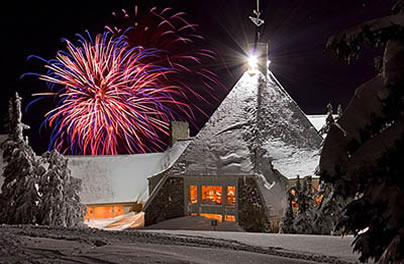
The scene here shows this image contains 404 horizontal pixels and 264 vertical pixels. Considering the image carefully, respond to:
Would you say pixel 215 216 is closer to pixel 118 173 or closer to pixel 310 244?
pixel 310 244

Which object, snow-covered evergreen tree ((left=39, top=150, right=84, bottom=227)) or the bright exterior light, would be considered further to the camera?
the bright exterior light

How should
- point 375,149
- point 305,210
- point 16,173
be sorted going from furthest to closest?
1. point 16,173
2. point 305,210
3. point 375,149

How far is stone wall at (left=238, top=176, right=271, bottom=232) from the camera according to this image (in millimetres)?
21956

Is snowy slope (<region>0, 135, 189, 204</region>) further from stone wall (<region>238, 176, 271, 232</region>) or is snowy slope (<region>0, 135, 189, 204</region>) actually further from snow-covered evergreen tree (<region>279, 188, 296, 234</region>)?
snow-covered evergreen tree (<region>279, 188, 296, 234</region>)

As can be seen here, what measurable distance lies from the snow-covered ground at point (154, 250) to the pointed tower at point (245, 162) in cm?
976

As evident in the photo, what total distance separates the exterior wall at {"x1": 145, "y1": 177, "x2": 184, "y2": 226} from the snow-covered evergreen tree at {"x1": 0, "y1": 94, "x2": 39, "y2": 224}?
648 cm

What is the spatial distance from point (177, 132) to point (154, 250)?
103ft

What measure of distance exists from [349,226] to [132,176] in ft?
113

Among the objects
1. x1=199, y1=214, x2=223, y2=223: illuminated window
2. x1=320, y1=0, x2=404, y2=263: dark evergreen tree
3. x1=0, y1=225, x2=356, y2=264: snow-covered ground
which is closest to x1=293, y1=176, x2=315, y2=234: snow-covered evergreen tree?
x1=199, y1=214, x2=223, y2=223: illuminated window

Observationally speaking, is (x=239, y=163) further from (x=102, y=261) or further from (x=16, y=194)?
(x=102, y=261)

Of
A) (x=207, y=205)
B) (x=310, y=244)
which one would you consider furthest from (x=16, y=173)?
(x=310, y=244)

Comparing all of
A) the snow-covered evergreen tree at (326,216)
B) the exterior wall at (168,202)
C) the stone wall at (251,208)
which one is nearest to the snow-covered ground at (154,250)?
the snow-covered evergreen tree at (326,216)

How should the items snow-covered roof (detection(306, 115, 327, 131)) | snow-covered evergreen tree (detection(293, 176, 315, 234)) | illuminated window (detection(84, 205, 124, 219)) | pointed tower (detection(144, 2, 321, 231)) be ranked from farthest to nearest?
illuminated window (detection(84, 205, 124, 219)), snow-covered roof (detection(306, 115, 327, 131)), pointed tower (detection(144, 2, 321, 231)), snow-covered evergreen tree (detection(293, 176, 315, 234))

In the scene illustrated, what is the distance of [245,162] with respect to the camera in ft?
76.9
